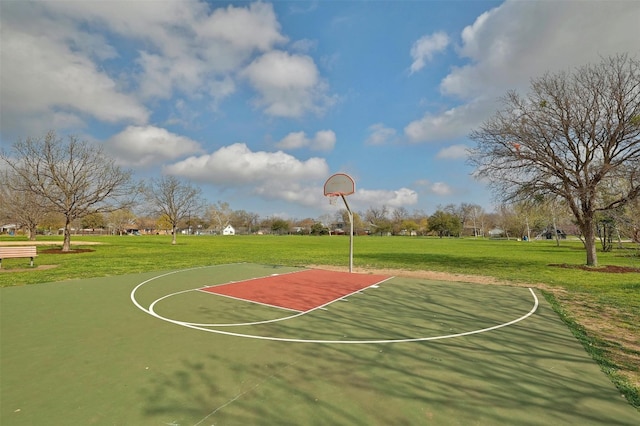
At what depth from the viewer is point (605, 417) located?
332 cm

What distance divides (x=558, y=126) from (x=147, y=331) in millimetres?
21717

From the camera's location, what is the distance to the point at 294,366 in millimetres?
4469

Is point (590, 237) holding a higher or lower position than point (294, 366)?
higher

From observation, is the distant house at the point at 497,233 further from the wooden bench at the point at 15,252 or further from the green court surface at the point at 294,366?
the wooden bench at the point at 15,252

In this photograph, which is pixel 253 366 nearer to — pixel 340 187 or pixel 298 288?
pixel 298 288

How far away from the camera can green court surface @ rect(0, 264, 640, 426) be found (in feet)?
10.9

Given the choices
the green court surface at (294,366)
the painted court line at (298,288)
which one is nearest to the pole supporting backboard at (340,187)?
the painted court line at (298,288)

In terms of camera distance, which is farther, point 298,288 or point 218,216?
point 218,216

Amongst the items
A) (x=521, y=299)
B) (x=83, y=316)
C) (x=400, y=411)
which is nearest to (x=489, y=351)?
(x=400, y=411)

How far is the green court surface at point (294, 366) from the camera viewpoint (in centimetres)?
333

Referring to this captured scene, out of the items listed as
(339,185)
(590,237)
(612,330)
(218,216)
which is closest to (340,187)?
(339,185)

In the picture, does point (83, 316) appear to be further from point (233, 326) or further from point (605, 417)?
point (605, 417)

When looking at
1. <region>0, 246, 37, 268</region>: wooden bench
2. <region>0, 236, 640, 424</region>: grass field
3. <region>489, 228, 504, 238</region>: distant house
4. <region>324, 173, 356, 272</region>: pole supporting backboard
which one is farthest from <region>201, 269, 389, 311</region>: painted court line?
<region>489, 228, 504, 238</region>: distant house

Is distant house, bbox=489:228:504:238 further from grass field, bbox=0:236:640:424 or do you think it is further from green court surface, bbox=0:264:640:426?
green court surface, bbox=0:264:640:426
